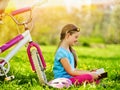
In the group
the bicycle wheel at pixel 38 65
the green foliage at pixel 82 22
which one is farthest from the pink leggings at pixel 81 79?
the green foliage at pixel 82 22

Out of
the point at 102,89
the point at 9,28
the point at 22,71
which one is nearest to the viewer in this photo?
the point at 102,89

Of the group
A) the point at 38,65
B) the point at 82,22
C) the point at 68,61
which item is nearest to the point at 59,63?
the point at 68,61

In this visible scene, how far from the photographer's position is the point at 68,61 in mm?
4641

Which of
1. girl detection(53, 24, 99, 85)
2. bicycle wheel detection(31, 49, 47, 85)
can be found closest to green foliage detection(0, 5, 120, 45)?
girl detection(53, 24, 99, 85)

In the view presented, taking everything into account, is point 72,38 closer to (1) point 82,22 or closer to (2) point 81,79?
(2) point 81,79

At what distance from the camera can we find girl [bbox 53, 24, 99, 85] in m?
4.59

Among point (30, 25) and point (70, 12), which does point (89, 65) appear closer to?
point (30, 25)

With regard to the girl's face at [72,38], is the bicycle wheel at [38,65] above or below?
below

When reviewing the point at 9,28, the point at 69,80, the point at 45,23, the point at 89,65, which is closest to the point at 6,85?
the point at 69,80

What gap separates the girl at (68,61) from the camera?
15.1 ft

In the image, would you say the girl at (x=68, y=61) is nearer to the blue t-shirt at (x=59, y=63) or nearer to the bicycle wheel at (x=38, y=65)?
the blue t-shirt at (x=59, y=63)

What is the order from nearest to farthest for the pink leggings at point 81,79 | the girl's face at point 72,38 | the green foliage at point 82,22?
the pink leggings at point 81,79 → the girl's face at point 72,38 → the green foliage at point 82,22

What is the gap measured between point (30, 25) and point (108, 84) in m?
0.88

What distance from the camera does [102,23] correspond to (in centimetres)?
1244
